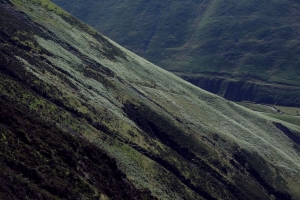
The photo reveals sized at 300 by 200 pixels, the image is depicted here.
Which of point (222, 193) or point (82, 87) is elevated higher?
point (82, 87)

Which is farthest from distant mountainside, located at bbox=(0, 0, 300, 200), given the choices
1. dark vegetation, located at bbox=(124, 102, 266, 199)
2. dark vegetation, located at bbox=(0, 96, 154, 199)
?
dark vegetation, located at bbox=(124, 102, 266, 199)

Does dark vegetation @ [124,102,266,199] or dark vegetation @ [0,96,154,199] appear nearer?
dark vegetation @ [0,96,154,199]

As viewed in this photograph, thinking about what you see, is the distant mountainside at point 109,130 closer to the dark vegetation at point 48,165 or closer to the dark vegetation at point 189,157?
Result: the dark vegetation at point 48,165

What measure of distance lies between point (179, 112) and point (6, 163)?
70.2 meters

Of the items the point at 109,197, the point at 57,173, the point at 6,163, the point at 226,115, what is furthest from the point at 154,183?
the point at 226,115

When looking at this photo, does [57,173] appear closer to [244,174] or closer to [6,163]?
[6,163]

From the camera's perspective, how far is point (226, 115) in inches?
5167

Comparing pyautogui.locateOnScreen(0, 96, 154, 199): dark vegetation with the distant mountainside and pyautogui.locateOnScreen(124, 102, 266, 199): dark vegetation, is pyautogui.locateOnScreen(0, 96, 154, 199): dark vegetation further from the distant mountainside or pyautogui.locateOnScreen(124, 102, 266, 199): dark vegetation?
pyautogui.locateOnScreen(124, 102, 266, 199): dark vegetation

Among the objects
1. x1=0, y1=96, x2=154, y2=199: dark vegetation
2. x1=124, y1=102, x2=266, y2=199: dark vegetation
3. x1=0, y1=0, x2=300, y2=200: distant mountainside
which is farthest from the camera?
x1=124, y1=102, x2=266, y2=199: dark vegetation

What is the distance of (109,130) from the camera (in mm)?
75312

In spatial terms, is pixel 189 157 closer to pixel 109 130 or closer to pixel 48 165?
pixel 109 130

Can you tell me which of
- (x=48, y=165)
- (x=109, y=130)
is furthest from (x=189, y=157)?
(x=48, y=165)

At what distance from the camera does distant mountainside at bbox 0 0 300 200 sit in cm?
4788

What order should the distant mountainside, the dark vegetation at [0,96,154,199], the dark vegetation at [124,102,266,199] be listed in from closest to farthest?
the dark vegetation at [0,96,154,199], the distant mountainside, the dark vegetation at [124,102,266,199]
